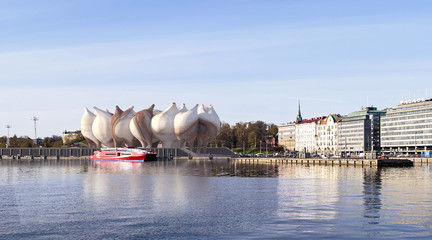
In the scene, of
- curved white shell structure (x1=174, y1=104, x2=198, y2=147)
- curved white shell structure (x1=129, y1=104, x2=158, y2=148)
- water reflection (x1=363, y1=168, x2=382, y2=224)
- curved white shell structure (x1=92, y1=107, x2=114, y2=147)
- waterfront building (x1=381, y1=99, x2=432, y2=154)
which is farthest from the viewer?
waterfront building (x1=381, y1=99, x2=432, y2=154)

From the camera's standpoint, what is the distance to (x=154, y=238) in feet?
79.3

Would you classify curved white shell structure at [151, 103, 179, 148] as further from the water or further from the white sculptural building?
the water

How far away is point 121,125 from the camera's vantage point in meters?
144

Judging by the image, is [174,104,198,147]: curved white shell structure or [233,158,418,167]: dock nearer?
[233,158,418,167]: dock

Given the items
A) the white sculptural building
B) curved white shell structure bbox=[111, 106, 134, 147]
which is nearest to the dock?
the white sculptural building

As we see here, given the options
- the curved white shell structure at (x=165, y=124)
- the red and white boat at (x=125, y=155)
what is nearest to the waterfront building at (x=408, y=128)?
the curved white shell structure at (x=165, y=124)

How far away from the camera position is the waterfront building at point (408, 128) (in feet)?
509

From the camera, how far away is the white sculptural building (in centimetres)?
13570

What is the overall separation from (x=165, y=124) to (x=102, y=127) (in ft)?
69.3

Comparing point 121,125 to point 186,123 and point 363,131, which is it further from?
point 363,131

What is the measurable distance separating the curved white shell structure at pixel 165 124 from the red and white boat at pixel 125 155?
11195mm

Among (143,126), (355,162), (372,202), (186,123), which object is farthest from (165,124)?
(372,202)

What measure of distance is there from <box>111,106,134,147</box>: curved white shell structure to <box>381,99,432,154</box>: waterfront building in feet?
247

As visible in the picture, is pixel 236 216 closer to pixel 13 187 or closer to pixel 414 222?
pixel 414 222
